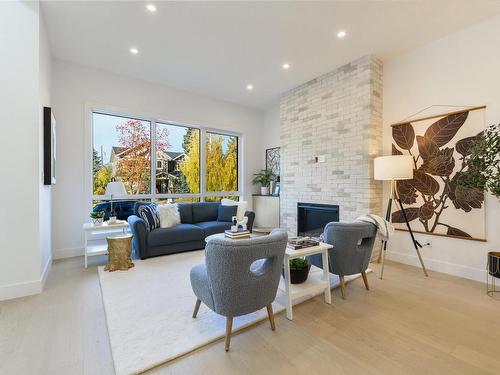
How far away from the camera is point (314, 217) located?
15.4ft

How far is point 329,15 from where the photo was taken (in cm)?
284

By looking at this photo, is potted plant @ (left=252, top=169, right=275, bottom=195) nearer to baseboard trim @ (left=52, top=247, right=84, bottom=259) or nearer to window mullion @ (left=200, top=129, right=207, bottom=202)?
window mullion @ (left=200, top=129, right=207, bottom=202)

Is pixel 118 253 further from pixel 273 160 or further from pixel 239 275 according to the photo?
pixel 273 160

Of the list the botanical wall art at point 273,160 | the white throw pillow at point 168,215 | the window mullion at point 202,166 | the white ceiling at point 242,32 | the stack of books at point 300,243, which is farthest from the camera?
the botanical wall art at point 273,160

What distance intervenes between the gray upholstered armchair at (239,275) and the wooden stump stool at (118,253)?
2.00m

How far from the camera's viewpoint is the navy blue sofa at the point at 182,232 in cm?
374

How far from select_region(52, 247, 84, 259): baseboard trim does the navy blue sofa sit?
39.7 inches

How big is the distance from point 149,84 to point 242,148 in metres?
2.55

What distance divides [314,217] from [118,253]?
11.3 ft

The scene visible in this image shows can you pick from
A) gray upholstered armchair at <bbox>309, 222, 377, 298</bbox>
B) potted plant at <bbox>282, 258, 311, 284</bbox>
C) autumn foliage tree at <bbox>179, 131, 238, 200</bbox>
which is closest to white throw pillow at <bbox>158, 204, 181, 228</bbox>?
autumn foliage tree at <bbox>179, 131, 238, 200</bbox>

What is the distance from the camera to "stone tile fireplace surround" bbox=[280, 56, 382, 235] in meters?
3.80

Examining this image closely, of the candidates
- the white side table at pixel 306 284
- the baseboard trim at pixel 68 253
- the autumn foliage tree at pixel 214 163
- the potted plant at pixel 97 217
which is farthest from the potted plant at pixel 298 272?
the baseboard trim at pixel 68 253

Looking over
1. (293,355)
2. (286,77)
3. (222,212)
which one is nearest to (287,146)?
(286,77)

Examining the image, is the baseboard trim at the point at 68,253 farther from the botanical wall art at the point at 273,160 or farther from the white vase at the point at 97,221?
the botanical wall art at the point at 273,160
